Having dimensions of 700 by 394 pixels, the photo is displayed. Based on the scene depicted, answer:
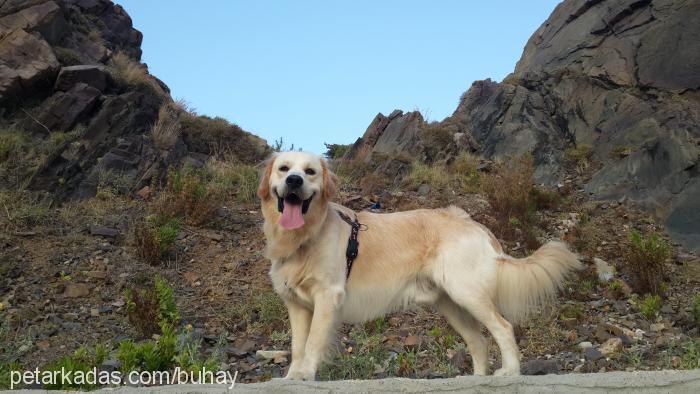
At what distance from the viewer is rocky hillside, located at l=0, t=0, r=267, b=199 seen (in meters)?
10.5

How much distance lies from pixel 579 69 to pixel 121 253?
13.9m

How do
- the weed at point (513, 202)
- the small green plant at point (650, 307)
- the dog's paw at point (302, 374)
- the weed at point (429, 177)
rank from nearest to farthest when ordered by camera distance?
1. the dog's paw at point (302, 374)
2. the small green plant at point (650, 307)
3. the weed at point (513, 202)
4. the weed at point (429, 177)

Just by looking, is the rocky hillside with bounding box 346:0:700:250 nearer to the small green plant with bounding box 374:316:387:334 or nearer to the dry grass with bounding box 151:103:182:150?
the dry grass with bounding box 151:103:182:150

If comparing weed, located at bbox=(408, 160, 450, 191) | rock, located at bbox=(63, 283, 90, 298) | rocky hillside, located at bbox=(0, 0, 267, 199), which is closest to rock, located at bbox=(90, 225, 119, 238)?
rock, located at bbox=(63, 283, 90, 298)

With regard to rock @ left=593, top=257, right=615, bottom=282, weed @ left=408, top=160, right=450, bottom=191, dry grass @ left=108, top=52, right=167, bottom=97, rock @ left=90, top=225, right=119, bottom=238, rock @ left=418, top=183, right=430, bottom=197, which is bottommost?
rock @ left=593, top=257, right=615, bottom=282

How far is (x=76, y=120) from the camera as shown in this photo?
1238 centimetres

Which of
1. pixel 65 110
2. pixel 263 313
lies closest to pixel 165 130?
pixel 65 110

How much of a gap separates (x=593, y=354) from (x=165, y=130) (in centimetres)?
1049

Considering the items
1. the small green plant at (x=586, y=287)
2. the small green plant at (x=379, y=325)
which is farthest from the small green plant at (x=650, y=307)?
the small green plant at (x=379, y=325)

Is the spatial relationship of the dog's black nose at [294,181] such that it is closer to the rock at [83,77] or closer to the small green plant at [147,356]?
the small green plant at [147,356]

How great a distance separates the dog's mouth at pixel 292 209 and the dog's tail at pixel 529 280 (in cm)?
145

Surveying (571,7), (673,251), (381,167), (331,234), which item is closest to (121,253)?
(331,234)

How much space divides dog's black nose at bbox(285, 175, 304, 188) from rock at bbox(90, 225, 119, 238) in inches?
209

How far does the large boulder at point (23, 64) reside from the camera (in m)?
12.0
